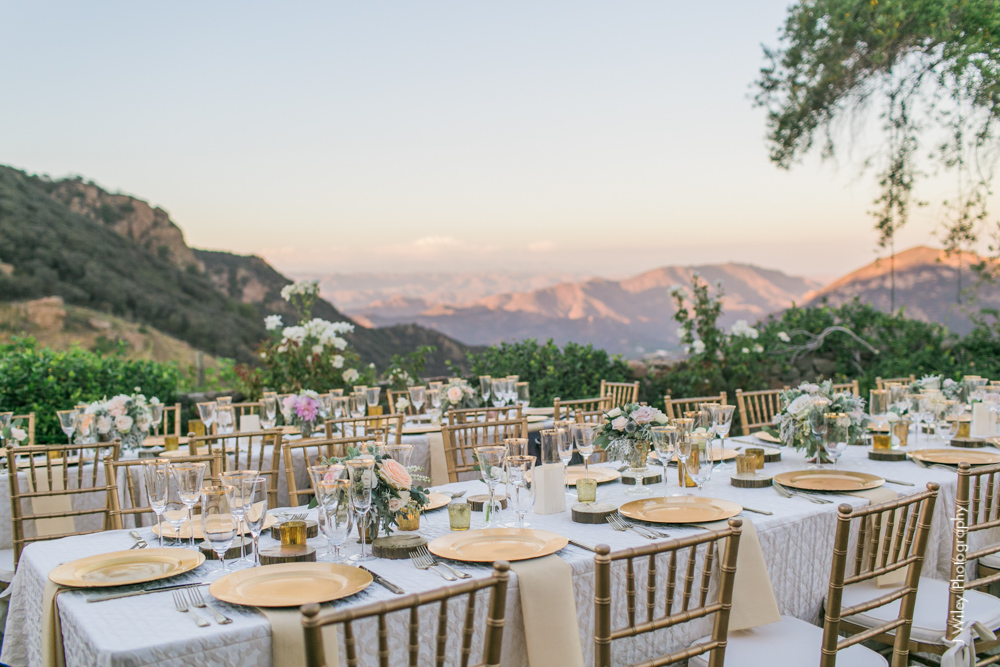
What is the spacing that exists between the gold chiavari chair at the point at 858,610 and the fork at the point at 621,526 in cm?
35

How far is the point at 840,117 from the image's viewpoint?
7.34 m

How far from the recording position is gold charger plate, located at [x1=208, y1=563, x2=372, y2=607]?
1506mm

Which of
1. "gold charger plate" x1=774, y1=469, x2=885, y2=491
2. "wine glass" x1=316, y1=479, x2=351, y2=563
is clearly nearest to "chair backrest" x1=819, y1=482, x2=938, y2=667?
"gold charger plate" x1=774, y1=469, x2=885, y2=491

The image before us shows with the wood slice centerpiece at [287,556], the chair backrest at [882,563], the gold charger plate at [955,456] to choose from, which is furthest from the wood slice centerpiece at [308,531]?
the gold charger plate at [955,456]

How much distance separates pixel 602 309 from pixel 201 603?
9.61m

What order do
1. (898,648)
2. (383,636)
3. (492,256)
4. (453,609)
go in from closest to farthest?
(383,636)
(453,609)
(898,648)
(492,256)

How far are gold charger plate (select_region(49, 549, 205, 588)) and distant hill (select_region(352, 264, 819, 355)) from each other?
5324 mm

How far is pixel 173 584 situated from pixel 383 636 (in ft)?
2.59

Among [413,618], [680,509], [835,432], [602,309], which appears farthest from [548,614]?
[602,309]

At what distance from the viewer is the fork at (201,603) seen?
1.42 meters

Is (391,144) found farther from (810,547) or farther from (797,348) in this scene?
(810,547)

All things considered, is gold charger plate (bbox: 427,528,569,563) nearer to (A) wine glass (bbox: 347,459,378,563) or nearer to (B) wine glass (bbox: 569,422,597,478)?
(A) wine glass (bbox: 347,459,378,563)

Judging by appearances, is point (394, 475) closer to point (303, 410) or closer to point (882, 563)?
point (882, 563)

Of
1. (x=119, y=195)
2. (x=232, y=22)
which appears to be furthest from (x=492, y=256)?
(x=119, y=195)
